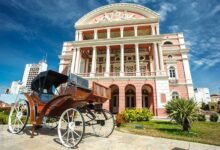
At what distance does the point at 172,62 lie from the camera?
2545cm

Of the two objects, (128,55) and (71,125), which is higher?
(128,55)

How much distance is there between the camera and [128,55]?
82.1ft

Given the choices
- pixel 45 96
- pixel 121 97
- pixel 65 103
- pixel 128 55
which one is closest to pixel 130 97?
pixel 121 97

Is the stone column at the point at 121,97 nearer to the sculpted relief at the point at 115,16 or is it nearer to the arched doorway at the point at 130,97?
the arched doorway at the point at 130,97

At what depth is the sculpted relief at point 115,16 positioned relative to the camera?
81.4ft

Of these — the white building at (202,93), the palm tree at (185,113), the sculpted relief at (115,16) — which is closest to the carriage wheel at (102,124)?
the palm tree at (185,113)

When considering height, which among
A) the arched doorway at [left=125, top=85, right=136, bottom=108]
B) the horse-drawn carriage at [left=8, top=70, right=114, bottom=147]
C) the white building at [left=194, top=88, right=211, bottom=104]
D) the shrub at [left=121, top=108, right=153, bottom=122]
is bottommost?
the shrub at [left=121, top=108, right=153, bottom=122]

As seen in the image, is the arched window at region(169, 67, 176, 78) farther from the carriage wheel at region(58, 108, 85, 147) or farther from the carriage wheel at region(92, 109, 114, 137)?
the carriage wheel at region(58, 108, 85, 147)

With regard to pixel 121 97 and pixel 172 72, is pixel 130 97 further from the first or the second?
pixel 172 72

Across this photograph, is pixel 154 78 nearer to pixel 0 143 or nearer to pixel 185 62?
pixel 185 62

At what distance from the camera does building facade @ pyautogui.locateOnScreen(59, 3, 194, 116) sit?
20.5m

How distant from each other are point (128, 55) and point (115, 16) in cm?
741

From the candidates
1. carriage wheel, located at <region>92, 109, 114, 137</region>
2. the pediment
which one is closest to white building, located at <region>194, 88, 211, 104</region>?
the pediment

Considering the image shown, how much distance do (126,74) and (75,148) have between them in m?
18.1
